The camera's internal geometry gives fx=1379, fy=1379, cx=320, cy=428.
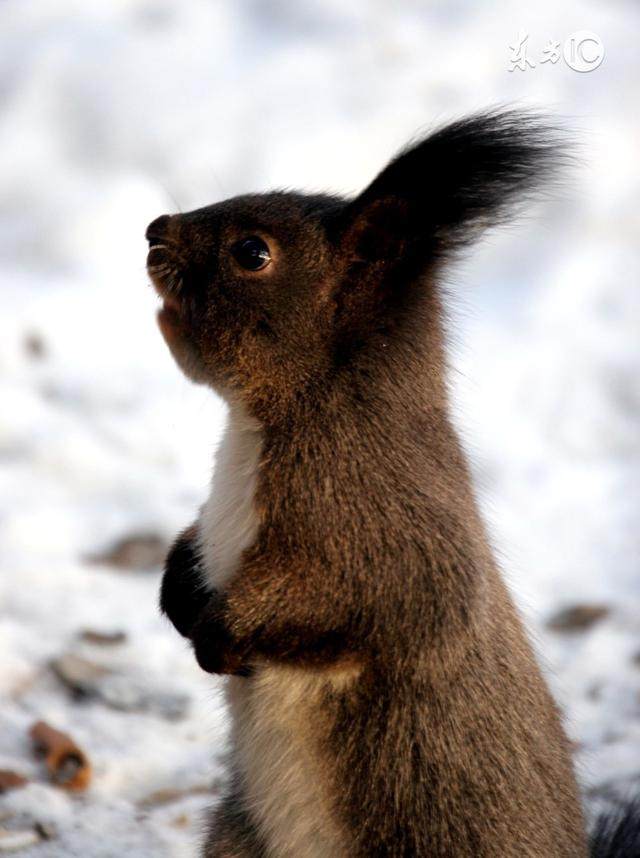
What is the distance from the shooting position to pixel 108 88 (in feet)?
25.7

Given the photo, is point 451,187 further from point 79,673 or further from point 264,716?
point 79,673

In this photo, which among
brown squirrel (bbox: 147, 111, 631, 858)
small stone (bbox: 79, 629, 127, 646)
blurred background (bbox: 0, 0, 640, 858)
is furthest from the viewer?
small stone (bbox: 79, 629, 127, 646)

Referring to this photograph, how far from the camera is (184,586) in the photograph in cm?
345

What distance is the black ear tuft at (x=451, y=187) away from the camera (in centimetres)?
311

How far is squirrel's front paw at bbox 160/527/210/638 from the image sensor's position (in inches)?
134

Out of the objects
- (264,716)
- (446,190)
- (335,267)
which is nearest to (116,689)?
(264,716)

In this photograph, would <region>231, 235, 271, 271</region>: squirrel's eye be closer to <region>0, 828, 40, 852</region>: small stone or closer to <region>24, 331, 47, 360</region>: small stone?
<region>0, 828, 40, 852</region>: small stone

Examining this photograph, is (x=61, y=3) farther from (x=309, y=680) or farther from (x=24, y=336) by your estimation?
(x=309, y=680)

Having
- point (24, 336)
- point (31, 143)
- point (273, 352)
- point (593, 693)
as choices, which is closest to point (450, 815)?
point (273, 352)

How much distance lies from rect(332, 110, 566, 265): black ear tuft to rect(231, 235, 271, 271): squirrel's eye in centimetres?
21

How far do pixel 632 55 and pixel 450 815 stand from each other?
624 centimetres

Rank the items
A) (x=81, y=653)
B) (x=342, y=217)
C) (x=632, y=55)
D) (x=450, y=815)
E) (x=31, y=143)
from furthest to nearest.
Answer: (x=632, y=55) < (x=31, y=143) < (x=81, y=653) < (x=342, y=217) < (x=450, y=815)

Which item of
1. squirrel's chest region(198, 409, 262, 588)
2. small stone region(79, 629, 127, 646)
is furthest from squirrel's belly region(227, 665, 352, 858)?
small stone region(79, 629, 127, 646)

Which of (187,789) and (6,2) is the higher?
(6,2)
